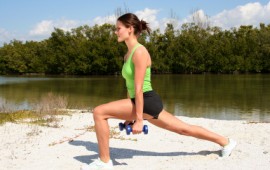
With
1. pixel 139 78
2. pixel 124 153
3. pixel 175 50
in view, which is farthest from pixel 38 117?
pixel 175 50

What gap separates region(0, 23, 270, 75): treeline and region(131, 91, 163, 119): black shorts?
8190 cm

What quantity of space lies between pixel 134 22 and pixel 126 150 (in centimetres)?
287

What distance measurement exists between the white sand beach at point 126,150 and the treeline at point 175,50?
7880 cm

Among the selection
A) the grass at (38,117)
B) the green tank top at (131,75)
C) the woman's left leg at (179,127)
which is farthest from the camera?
the grass at (38,117)

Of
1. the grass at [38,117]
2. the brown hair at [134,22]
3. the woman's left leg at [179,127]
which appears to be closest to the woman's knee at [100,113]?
the woman's left leg at [179,127]

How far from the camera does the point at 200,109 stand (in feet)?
66.7

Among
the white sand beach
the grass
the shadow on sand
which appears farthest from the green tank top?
the grass

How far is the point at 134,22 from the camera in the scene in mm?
5047

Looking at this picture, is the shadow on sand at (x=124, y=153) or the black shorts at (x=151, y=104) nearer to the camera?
the black shorts at (x=151, y=104)

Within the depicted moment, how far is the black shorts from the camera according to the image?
5.14 metres

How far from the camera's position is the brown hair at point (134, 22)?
504cm

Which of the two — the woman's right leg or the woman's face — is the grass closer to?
the woman's right leg

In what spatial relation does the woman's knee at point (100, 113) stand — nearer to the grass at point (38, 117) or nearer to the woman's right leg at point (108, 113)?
the woman's right leg at point (108, 113)

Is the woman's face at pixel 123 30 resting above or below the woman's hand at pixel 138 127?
above
